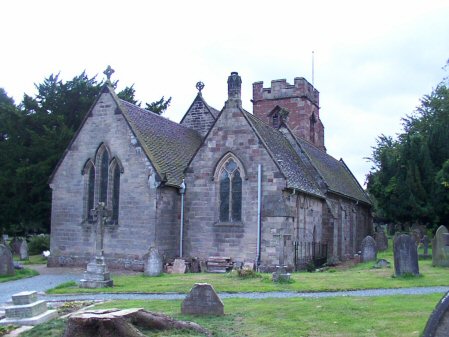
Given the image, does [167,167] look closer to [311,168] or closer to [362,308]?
[311,168]

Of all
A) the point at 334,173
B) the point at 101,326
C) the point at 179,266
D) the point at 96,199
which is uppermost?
the point at 334,173

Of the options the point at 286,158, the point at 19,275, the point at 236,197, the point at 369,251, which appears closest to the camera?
the point at 19,275

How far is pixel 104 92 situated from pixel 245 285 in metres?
13.8

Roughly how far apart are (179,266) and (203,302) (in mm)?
13172

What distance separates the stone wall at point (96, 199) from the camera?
86.6 ft

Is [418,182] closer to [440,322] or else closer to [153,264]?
[153,264]

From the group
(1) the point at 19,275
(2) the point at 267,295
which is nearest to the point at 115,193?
(1) the point at 19,275

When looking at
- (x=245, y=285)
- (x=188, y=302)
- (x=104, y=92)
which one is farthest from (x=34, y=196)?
(x=188, y=302)

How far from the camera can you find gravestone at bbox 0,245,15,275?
2331cm

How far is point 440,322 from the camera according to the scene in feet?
20.0

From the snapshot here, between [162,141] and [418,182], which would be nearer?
[162,141]

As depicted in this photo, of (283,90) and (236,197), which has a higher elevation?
(283,90)

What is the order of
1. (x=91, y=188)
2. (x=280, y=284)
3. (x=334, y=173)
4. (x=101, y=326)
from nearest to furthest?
(x=101, y=326)
(x=280, y=284)
(x=91, y=188)
(x=334, y=173)

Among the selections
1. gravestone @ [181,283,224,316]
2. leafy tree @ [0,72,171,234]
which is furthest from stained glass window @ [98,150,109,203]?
gravestone @ [181,283,224,316]
